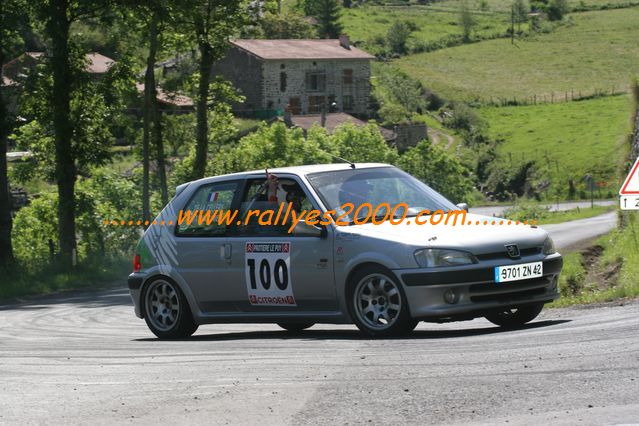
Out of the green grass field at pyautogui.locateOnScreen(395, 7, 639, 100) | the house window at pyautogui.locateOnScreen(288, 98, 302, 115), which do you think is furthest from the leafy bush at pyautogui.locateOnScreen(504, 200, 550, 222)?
the green grass field at pyautogui.locateOnScreen(395, 7, 639, 100)

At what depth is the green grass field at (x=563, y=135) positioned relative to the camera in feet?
336

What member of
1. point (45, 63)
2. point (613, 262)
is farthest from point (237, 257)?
point (45, 63)

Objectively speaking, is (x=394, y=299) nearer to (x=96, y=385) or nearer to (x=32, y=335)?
(x=96, y=385)

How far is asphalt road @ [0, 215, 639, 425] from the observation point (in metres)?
7.95

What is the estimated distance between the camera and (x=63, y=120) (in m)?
38.7

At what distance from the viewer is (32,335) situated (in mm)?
16594

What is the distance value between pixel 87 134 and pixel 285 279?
92.9ft

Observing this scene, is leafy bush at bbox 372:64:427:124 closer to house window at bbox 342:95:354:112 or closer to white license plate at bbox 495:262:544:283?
house window at bbox 342:95:354:112

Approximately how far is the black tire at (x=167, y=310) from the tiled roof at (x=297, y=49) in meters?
106

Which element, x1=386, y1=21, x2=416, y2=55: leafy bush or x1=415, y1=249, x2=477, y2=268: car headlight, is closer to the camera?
x1=415, y1=249, x2=477, y2=268: car headlight

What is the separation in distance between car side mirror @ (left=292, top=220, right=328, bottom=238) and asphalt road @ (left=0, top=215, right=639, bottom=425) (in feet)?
3.37

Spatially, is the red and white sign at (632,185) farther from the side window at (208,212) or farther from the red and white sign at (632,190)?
the side window at (208,212)

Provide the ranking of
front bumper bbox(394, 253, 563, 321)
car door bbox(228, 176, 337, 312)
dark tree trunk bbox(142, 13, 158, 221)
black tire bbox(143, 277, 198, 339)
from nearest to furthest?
front bumper bbox(394, 253, 563, 321), car door bbox(228, 176, 337, 312), black tire bbox(143, 277, 198, 339), dark tree trunk bbox(142, 13, 158, 221)

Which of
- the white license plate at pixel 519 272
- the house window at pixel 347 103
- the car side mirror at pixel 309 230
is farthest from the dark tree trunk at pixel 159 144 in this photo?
the house window at pixel 347 103
